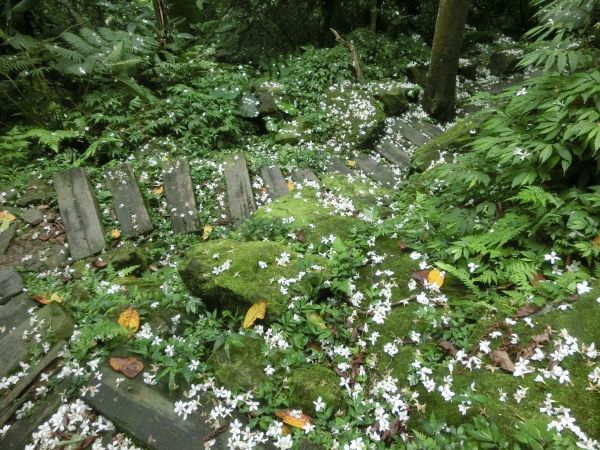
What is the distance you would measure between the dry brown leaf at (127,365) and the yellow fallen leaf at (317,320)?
1532 millimetres

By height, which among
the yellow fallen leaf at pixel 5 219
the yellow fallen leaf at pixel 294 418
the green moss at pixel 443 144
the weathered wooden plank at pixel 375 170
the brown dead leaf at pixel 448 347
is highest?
the green moss at pixel 443 144

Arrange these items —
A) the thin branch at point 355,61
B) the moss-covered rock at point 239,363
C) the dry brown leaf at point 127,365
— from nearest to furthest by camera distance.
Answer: the moss-covered rock at point 239,363 → the dry brown leaf at point 127,365 → the thin branch at point 355,61

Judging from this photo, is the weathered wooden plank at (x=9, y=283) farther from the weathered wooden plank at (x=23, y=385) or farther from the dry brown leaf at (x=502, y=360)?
the dry brown leaf at (x=502, y=360)

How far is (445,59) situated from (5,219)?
9.03m

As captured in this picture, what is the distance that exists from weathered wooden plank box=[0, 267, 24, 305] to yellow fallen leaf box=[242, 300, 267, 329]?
3.16m

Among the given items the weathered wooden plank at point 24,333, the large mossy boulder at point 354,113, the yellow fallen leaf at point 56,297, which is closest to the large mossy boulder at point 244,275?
the weathered wooden plank at point 24,333

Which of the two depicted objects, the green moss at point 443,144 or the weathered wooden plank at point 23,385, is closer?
the weathered wooden plank at point 23,385

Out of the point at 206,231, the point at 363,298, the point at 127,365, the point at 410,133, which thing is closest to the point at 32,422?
the point at 127,365

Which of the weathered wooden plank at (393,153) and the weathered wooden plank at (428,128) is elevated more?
the weathered wooden plank at (428,128)

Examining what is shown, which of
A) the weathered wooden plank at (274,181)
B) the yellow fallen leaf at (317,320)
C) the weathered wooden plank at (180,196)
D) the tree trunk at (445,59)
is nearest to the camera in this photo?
the yellow fallen leaf at (317,320)

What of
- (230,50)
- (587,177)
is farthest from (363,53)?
(587,177)

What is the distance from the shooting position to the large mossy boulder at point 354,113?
7.95 metres

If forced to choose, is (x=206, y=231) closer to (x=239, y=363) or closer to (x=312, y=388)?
(x=239, y=363)

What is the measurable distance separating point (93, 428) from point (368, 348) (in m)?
2.33
